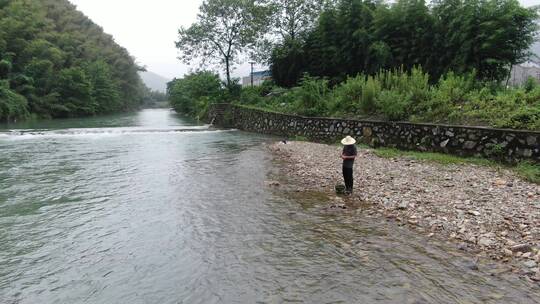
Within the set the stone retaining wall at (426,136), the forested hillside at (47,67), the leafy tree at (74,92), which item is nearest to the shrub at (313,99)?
the stone retaining wall at (426,136)

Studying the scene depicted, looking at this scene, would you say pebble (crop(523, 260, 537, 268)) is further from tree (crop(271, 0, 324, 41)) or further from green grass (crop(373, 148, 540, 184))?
tree (crop(271, 0, 324, 41))

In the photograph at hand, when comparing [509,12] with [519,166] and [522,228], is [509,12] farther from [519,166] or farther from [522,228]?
[522,228]

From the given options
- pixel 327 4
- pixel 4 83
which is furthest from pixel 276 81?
pixel 4 83

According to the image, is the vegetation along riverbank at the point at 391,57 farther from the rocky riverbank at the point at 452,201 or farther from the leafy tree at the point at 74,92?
the leafy tree at the point at 74,92

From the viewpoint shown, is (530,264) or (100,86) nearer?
(530,264)

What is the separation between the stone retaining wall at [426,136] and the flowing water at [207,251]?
6117 mm

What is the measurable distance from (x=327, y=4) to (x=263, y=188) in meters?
24.6

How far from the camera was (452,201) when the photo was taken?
7473mm

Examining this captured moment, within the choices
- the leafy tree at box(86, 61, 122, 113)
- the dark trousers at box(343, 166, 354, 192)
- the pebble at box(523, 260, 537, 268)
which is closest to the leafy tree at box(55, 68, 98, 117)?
the leafy tree at box(86, 61, 122, 113)

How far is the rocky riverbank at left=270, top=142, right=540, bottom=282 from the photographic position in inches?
219

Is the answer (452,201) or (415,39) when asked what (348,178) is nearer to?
(452,201)

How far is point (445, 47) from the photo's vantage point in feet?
68.4

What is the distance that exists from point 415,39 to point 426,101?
31.7 feet

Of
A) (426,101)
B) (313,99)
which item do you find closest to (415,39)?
(313,99)
